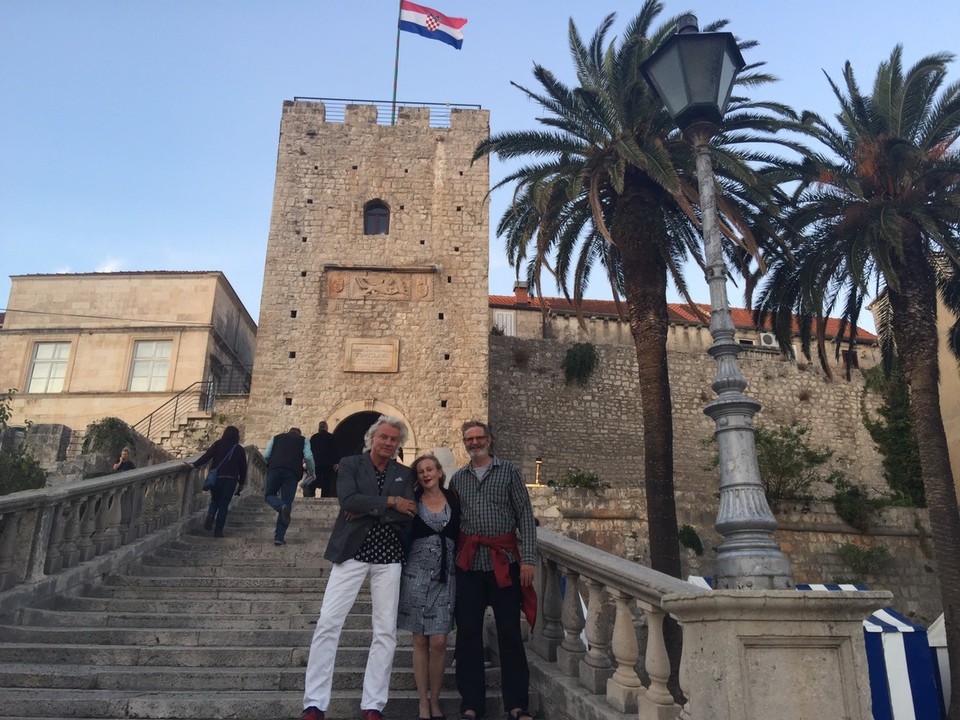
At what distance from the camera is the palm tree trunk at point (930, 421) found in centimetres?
1126

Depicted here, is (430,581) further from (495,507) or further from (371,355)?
(371,355)

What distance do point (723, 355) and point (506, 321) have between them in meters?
27.4

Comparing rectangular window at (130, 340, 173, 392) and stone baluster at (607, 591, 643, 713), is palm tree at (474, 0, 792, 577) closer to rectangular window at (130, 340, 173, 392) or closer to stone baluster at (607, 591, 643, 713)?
stone baluster at (607, 591, 643, 713)

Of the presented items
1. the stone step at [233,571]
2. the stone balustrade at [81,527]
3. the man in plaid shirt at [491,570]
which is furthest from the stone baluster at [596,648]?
the stone balustrade at [81,527]

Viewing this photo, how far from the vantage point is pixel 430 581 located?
15.2ft

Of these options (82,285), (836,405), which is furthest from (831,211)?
(82,285)

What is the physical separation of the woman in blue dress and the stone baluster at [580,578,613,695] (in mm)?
887

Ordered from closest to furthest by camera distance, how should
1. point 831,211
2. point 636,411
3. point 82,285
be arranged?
point 831,211
point 82,285
point 636,411

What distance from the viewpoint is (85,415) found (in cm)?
2108

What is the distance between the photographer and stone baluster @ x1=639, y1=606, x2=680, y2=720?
367cm

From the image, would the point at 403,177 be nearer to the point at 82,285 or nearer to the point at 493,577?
the point at 82,285

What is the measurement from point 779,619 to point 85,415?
2203 centimetres

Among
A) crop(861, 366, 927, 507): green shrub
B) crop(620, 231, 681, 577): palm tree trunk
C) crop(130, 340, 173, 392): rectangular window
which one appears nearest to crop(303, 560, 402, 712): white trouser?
crop(620, 231, 681, 577): palm tree trunk

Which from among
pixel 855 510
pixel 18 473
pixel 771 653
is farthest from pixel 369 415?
pixel 771 653
